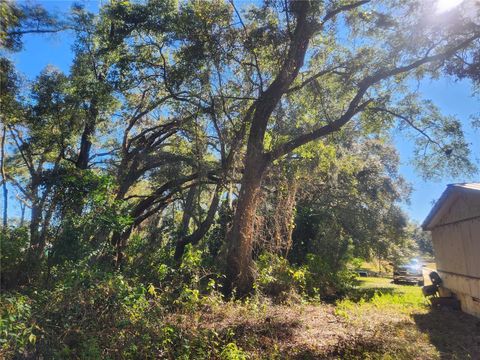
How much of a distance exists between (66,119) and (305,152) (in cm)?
846

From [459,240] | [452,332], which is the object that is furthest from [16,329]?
[459,240]

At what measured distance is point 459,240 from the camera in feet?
35.1

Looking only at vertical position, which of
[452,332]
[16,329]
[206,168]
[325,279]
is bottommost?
[452,332]

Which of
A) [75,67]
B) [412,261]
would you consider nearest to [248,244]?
[75,67]

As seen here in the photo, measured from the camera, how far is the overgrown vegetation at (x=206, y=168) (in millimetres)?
6480

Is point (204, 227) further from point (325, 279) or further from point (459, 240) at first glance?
point (459, 240)

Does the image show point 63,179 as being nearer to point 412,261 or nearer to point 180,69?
point 180,69

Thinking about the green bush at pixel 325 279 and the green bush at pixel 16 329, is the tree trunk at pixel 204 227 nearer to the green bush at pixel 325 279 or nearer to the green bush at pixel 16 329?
the green bush at pixel 325 279

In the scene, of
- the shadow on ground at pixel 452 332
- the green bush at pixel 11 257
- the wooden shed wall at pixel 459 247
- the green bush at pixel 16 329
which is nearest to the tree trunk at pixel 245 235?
the shadow on ground at pixel 452 332

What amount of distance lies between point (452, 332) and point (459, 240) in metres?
3.17

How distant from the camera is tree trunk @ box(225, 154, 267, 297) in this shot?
9703mm

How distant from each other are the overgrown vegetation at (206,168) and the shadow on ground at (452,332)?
0.52m

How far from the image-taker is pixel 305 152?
45.1 feet

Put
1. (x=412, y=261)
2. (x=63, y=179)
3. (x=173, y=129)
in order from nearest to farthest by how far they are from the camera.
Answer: (x=63, y=179)
(x=173, y=129)
(x=412, y=261)
